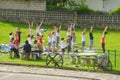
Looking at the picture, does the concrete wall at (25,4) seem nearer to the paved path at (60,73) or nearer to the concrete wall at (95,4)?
the concrete wall at (95,4)

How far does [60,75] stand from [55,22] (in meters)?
21.4

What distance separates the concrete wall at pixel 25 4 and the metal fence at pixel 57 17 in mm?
3066

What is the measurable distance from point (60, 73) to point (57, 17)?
69.8 feet

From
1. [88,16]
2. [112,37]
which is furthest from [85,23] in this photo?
[112,37]

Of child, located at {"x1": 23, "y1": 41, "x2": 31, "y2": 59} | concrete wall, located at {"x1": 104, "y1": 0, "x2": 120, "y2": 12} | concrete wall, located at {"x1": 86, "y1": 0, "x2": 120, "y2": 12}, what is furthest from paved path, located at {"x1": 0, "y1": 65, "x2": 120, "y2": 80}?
concrete wall, located at {"x1": 104, "y1": 0, "x2": 120, "y2": 12}

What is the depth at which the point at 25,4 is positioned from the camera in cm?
5138

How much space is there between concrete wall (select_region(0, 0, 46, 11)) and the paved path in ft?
75.6

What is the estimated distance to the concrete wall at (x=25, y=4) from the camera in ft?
166

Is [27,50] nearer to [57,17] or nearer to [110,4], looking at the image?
[57,17]

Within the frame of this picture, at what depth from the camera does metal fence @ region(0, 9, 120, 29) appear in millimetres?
47000

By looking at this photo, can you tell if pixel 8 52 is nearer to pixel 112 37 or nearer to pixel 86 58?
pixel 86 58

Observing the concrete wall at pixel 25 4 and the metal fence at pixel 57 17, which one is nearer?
the metal fence at pixel 57 17

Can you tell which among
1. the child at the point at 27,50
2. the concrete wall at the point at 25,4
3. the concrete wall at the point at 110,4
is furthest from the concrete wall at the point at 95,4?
the child at the point at 27,50

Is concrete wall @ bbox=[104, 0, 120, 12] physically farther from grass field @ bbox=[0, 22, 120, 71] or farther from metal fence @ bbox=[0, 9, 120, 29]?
grass field @ bbox=[0, 22, 120, 71]
